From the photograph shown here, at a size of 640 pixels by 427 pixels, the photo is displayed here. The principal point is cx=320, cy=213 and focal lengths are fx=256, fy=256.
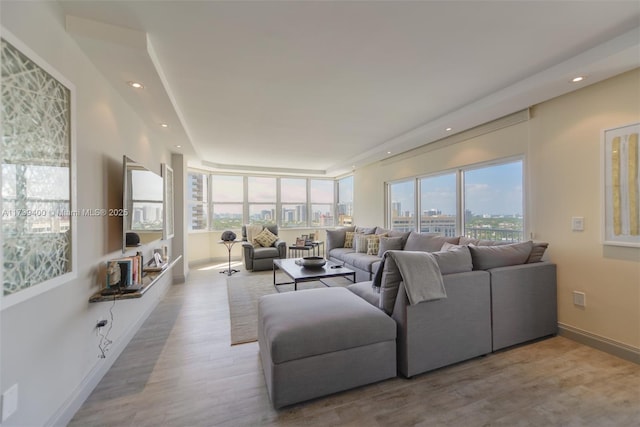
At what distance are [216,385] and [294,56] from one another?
2630mm

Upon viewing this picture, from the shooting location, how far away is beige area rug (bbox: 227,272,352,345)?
2734mm

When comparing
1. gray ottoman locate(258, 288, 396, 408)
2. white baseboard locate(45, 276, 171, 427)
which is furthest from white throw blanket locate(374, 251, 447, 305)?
white baseboard locate(45, 276, 171, 427)

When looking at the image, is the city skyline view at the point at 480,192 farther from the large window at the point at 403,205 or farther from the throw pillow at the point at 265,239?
the throw pillow at the point at 265,239

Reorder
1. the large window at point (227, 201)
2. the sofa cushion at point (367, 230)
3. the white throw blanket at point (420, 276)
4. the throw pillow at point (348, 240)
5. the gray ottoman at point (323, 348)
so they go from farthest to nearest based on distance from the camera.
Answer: the large window at point (227, 201), the throw pillow at point (348, 240), the sofa cushion at point (367, 230), the white throw blanket at point (420, 276), the gray ottoman at point (323, 348)

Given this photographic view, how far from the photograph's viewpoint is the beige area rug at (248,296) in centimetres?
273

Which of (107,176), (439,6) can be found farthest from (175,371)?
(439,6)

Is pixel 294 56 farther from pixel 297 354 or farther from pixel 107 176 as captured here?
pixel 297 354

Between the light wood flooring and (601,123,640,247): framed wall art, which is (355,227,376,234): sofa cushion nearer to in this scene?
the light wood flooring

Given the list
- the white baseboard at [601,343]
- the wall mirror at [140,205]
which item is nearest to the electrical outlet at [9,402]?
the wall mirror at [140,205]

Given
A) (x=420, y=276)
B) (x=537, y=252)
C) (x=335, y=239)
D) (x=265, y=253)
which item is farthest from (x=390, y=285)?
(x=265, y=253)

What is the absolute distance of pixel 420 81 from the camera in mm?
2529

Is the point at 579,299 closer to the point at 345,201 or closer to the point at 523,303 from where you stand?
the point at 523,303

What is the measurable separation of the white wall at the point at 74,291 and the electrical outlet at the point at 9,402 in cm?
3

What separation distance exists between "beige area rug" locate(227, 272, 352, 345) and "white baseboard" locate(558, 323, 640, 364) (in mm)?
2853
